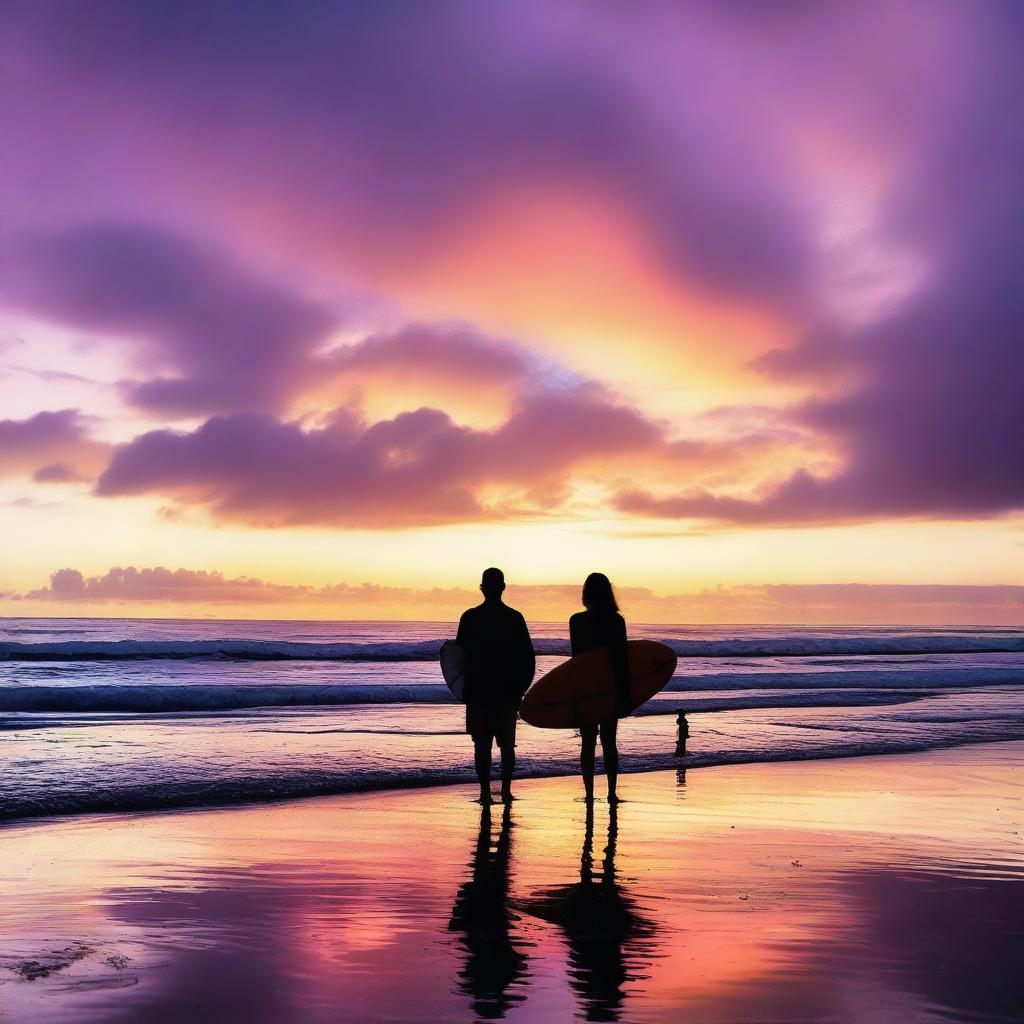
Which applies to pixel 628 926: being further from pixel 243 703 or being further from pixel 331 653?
Answer: pixel 331 653

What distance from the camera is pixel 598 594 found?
383 inches

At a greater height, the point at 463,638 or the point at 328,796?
the point at 463,638

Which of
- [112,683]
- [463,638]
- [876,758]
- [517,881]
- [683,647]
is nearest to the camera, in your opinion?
[517,881]

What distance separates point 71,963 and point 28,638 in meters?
61.5

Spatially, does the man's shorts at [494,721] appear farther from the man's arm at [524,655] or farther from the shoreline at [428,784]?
the shoreline at [428,784]

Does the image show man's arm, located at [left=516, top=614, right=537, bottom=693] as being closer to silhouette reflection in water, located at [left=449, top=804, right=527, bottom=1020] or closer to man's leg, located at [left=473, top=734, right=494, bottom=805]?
man's leg, located at [left=473, top=734, right=494, bottom=805]

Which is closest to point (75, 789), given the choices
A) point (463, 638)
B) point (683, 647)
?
point (463, 638)

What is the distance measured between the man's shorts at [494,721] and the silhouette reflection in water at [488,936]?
172 cm

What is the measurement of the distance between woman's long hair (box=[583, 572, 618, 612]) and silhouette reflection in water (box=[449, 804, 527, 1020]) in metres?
2.61

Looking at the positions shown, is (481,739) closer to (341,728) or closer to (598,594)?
(598,594)

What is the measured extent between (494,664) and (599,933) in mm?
4194

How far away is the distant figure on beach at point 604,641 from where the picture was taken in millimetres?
9609

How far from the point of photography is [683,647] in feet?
194

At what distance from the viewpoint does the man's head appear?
31.2ft
